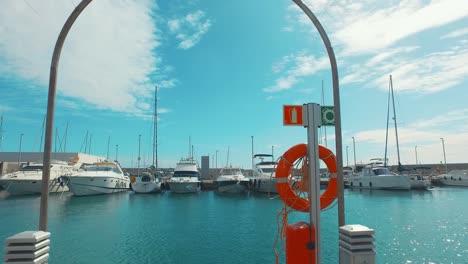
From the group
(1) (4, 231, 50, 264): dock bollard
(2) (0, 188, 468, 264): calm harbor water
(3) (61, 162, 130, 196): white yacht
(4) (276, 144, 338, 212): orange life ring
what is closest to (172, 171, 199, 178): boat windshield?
(3) (61, 162, 130, 196): white yacht

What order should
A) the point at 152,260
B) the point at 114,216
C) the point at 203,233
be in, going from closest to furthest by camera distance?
the point at 152,260 → the point at 203,233 → the point at 114,216

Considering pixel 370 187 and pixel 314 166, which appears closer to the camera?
pixel 314 166

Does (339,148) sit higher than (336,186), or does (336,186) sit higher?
(339,148)

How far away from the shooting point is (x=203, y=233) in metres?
14.1

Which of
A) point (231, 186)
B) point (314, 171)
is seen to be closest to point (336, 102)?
point (314, 171)

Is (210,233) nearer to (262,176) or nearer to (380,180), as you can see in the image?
(262,176)

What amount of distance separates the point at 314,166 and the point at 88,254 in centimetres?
1026

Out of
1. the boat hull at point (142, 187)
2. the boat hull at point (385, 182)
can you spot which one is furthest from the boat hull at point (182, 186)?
the boat hull at point (385, 182)

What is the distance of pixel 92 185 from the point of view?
104 ft

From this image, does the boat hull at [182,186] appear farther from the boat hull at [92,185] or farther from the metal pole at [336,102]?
the metal pole at [336,102]

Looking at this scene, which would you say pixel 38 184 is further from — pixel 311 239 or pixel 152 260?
pixel 311 239

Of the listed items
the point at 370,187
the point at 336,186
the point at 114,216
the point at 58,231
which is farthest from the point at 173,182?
the point at 336,186

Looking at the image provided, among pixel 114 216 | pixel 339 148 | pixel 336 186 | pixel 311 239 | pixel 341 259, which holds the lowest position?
pixel 114 216

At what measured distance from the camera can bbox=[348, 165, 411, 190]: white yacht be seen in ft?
119
